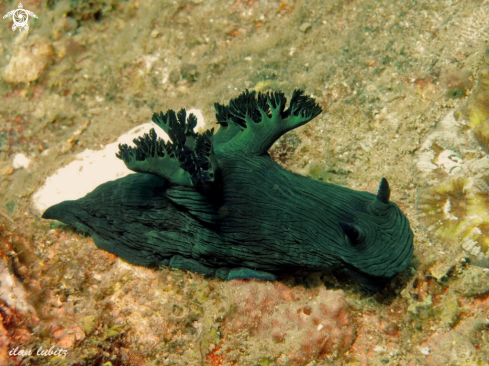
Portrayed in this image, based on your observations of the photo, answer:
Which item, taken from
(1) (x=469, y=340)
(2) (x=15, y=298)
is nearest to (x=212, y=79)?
(2) (x=15, y=298)

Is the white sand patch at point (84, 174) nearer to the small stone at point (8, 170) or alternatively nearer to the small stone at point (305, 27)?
the small stone at point (8, 170)

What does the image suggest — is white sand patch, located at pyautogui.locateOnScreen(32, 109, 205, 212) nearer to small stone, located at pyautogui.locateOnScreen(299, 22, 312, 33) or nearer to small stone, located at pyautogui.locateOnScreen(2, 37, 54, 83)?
small stone, located at pyautogui.locateOnScreen(299, 22, 312, 33)

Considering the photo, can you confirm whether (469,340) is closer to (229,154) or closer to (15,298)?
(229,154)

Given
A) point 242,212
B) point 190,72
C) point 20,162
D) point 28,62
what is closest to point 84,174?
point 20,162

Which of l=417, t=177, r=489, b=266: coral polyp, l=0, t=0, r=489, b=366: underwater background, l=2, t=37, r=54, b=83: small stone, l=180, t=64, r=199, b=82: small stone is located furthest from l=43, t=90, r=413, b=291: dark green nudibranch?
l=2, t=37, r=54, b=83: small stone

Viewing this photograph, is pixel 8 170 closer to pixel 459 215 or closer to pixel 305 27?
pixel 305 27

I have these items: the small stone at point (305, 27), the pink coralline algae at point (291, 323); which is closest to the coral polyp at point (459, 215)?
the pink coralline algae at point (291, 323)
